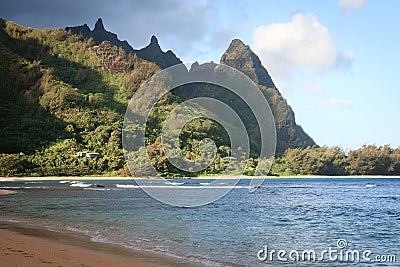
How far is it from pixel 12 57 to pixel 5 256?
131 meters

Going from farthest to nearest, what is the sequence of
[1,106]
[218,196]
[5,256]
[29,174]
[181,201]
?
[1,106], [29,174], [218,196], [181,201], [5,256]

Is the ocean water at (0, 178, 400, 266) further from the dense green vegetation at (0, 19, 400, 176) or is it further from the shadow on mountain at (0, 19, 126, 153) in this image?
the shadow on mountain at (0, 19, 126, 153)

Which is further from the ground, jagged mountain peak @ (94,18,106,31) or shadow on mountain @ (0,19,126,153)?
jagged mountain peak @ (94,18,106,31)

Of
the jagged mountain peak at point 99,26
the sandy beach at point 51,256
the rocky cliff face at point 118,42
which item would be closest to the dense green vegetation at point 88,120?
the rocky cliff face at point 118,42

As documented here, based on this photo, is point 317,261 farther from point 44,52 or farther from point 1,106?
point 44,52

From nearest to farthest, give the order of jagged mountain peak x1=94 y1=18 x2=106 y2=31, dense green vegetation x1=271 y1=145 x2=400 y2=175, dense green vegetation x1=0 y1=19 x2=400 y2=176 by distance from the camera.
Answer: dense green vegetation x1=0 y1=19 x2=400 y2=176 < dense green vegetation x1=271 y1=145 x2=400 y2=175 < jagged mountain peak x1=94 y1=18 x2=106 y2=31

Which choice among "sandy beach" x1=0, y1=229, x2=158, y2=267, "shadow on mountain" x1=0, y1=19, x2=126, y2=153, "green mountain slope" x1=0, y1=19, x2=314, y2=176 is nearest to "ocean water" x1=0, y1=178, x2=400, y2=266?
"sandy beach" x1=0, y1=229, x2=158, y2=267

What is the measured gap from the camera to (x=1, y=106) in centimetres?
10750

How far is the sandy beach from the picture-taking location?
1041 centimetres

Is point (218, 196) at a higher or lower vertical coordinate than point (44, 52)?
lower

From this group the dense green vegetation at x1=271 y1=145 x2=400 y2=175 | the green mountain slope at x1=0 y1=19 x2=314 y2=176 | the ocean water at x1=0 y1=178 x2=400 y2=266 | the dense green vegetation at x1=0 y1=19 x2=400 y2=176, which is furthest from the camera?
the dense green vegetation at x1=271 y1=145 x2=400 y2=175

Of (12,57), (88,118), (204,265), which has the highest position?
(12,57)

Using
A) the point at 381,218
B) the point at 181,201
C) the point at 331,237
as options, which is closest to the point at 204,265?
the point at 331,237

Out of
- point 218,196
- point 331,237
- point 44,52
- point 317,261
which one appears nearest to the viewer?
point 317,261
